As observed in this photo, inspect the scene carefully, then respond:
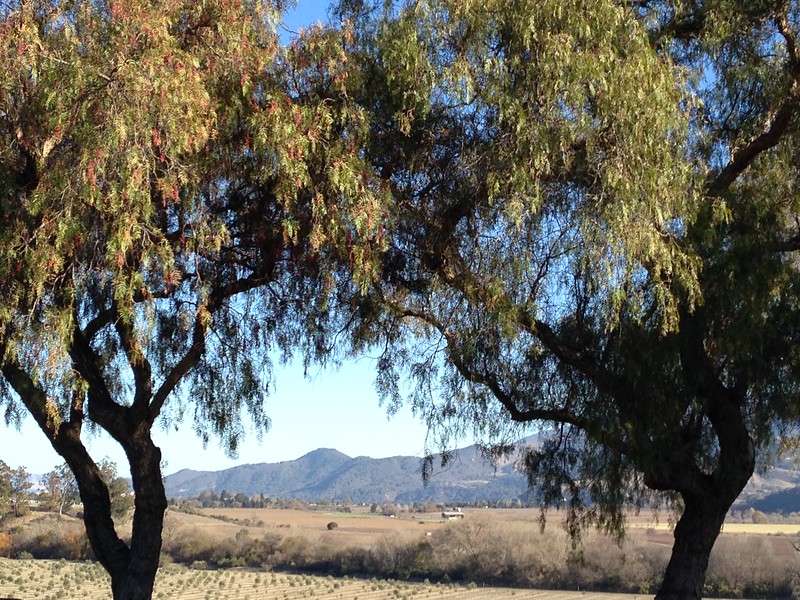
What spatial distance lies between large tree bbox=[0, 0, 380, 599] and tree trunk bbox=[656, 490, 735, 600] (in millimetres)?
4646

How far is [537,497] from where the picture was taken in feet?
40.5

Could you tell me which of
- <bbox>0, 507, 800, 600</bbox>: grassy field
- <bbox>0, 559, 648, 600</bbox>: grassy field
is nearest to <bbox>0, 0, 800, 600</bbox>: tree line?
<bbox>0, 507, 800, 600</bbox>: grassy field

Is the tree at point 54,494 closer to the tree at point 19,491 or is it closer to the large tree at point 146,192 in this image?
the tree at point 19,491

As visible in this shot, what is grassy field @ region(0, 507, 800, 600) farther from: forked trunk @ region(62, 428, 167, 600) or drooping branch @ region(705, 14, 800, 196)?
forked trunk @ region(62, 428, 167, 600)

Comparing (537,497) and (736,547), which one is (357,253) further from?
(736,547)

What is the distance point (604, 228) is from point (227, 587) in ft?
178

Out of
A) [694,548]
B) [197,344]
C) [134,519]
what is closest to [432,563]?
[694,548]

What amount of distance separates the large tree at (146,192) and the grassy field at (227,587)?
128 feet

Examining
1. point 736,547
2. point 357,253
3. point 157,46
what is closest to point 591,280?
point 357,253

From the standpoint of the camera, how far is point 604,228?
875 cm

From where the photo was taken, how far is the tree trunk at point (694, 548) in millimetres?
10172

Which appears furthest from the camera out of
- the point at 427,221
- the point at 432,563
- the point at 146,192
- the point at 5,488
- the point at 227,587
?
the point at 5,488

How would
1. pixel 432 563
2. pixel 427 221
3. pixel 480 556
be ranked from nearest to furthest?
pixel 427 221 < pixel 480 556 < pixel 432 563

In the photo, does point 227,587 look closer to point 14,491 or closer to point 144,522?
point 14,491
